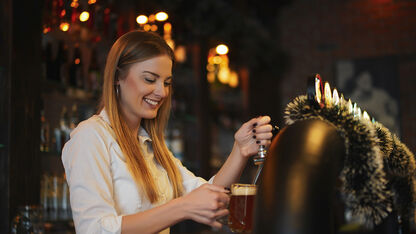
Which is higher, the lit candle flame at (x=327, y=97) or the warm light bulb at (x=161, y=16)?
the warm light bulb at (x=161, y=16)

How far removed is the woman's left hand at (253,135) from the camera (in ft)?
4.36

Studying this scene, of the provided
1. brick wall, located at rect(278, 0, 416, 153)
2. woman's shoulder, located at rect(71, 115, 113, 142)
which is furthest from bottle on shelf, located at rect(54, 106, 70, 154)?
brick wall, located at rect(278, 0, 416, 153)

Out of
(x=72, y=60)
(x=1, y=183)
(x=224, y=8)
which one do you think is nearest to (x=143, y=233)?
(x=1, y=183)

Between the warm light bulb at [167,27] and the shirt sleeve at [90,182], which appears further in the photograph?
the warm light bulb at [167,27]

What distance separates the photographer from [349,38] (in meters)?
5.43

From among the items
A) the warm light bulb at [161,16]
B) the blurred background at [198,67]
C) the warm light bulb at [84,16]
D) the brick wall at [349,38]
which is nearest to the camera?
the blurred background at [198,67]

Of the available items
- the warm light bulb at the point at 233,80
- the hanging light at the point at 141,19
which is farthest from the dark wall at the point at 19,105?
the warm light bulb at the point at 233,80

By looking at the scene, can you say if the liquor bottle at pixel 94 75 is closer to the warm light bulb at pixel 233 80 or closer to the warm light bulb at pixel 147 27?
the warm light bulb at pixel 147 27

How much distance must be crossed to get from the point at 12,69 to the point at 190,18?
199cm

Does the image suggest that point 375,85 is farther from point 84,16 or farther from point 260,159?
point 260,159

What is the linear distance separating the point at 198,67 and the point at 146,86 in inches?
104

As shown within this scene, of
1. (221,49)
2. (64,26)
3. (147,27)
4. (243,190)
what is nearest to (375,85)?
(221,49)

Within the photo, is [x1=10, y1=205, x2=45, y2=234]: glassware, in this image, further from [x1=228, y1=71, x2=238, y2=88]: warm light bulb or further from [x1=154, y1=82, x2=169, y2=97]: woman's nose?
[x1=228, y1=71, x2=238, y2=88]: warm light bulb

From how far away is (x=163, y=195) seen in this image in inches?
64.2
